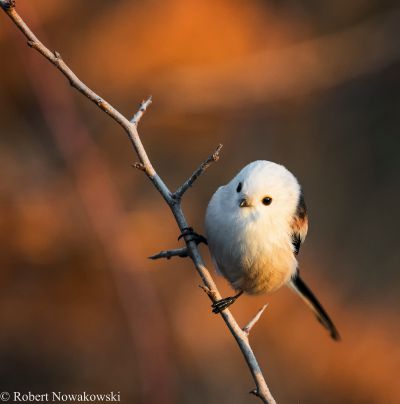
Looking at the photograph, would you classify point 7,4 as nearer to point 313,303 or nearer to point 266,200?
point 266,200

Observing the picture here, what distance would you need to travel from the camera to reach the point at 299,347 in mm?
5801

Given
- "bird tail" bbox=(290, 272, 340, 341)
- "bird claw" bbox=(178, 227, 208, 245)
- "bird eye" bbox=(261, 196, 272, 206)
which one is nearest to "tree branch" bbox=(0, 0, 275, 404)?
"bird claw" bbox=(178, 227, 208, 245)

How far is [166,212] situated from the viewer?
5.93m

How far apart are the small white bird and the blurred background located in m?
2.95

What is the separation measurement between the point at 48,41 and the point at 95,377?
309 centimetres

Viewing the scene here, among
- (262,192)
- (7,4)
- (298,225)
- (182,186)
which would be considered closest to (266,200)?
(262,192)

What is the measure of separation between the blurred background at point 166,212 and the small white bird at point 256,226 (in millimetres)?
2954

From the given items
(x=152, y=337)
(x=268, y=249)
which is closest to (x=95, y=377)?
(x=152, y=337)

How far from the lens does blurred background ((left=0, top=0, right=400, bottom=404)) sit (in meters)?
5.58

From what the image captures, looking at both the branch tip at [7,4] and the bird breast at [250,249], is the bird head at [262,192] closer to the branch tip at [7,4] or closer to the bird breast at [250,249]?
the bird breast at [250,249]

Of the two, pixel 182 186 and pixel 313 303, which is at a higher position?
pixel 313 303

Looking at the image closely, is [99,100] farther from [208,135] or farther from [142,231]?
[208,135]

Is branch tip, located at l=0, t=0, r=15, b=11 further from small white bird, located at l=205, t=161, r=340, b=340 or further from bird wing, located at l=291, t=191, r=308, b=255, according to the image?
bird wing, located at l=291, t=191, r=308, b=255

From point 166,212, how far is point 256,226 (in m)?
3.43
